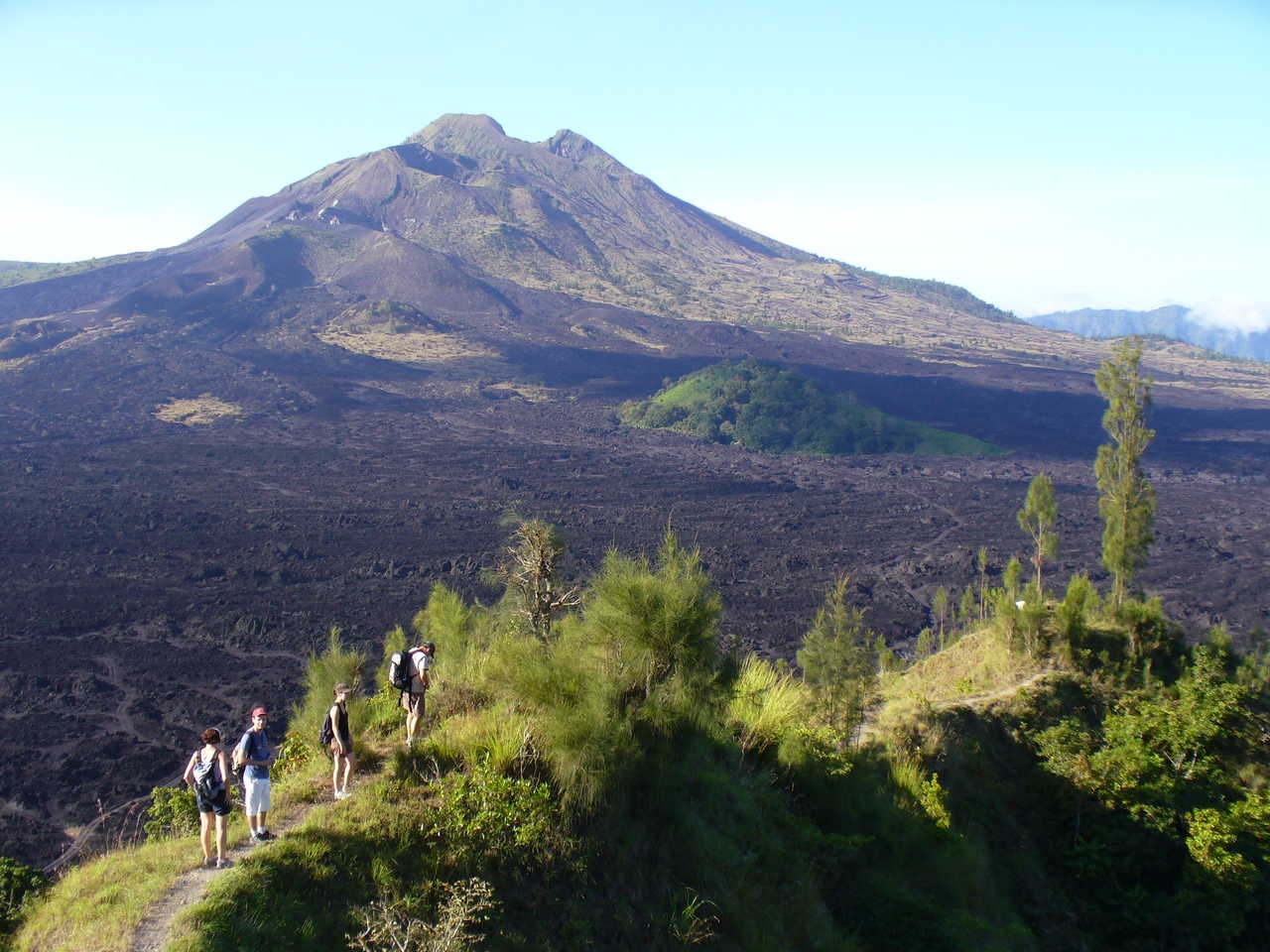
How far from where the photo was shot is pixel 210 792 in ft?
16.0

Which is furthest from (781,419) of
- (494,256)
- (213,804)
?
(494,256)

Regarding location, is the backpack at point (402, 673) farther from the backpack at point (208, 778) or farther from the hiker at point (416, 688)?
the backpack at point (208, 778)

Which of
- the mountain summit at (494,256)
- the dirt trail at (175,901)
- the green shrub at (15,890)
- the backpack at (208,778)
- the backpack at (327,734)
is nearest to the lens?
the dirt trail at (175,901)

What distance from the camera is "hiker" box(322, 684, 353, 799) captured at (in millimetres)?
5508

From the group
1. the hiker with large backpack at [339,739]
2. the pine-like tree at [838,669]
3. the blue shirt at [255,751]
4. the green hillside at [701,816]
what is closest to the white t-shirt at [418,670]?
the green hillside at [701,816]

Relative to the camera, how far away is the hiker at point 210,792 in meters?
4.82

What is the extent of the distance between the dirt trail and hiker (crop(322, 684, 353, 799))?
0.43 m

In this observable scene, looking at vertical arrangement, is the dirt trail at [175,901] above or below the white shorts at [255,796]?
below

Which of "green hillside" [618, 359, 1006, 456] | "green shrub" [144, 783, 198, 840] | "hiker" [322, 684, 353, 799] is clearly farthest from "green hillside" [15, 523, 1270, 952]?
"green hillside" [618, 359, 1006, 456]

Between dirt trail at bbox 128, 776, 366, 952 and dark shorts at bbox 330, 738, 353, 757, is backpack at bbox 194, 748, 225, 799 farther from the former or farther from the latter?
dark shorts at bbox 330, 738, 353, 757

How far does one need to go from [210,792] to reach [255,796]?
0.30 meters

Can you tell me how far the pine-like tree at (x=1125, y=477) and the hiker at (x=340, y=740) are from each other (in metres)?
12.9

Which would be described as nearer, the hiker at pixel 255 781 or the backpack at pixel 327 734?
the hiker at pixel 255 781

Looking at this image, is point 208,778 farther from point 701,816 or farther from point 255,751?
point 701,816
